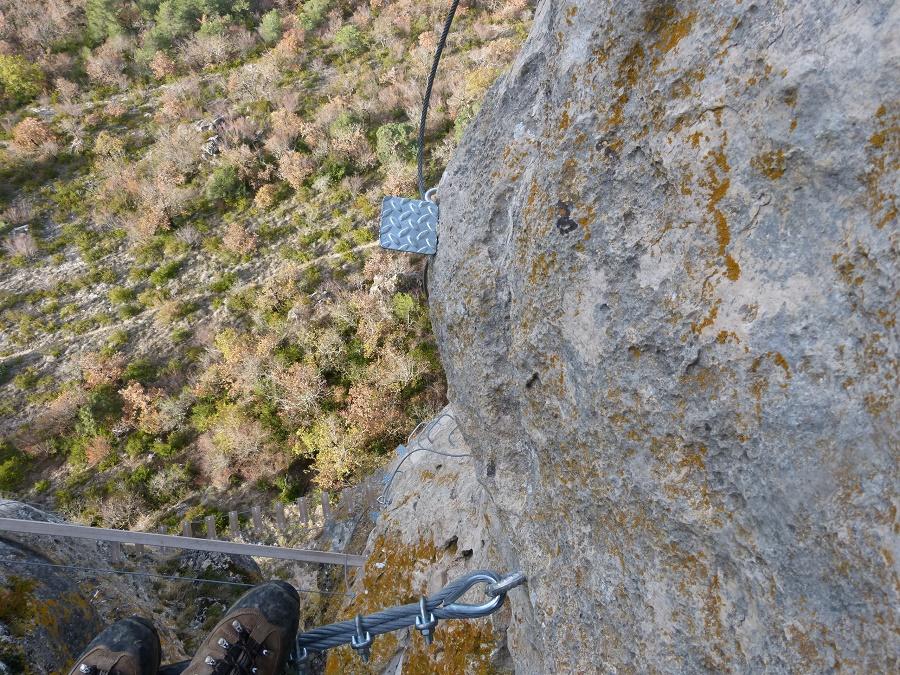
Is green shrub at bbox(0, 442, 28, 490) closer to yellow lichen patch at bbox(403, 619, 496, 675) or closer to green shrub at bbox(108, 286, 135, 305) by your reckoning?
green shrub at bbox(108, 286, 135, 305)

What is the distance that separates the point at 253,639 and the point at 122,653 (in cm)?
67

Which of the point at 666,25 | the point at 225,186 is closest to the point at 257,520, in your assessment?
the point at 666,25

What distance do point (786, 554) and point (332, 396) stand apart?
10.1 meters

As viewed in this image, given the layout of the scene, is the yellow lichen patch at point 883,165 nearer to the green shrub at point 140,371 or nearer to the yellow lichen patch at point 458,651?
the yellow lichen patch at point 458,651

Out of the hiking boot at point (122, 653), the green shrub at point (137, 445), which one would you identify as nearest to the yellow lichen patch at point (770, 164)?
the hiking boot at point (122, 653)

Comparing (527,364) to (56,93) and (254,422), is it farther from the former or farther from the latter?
(56,93)


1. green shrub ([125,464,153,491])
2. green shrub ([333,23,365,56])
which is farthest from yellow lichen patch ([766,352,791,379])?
Result: green shrub ([333,23,365,56])

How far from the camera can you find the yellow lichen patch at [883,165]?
111 centimetres

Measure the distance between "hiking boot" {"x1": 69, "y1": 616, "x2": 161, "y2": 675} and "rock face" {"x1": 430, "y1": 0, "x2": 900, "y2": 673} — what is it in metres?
2.07

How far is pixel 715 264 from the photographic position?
1.44m

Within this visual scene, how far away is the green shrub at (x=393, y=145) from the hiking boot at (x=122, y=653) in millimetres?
13587

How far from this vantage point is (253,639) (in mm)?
2619

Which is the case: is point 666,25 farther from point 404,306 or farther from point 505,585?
point 404,306

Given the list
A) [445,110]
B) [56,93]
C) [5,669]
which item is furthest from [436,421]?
[56,93]
